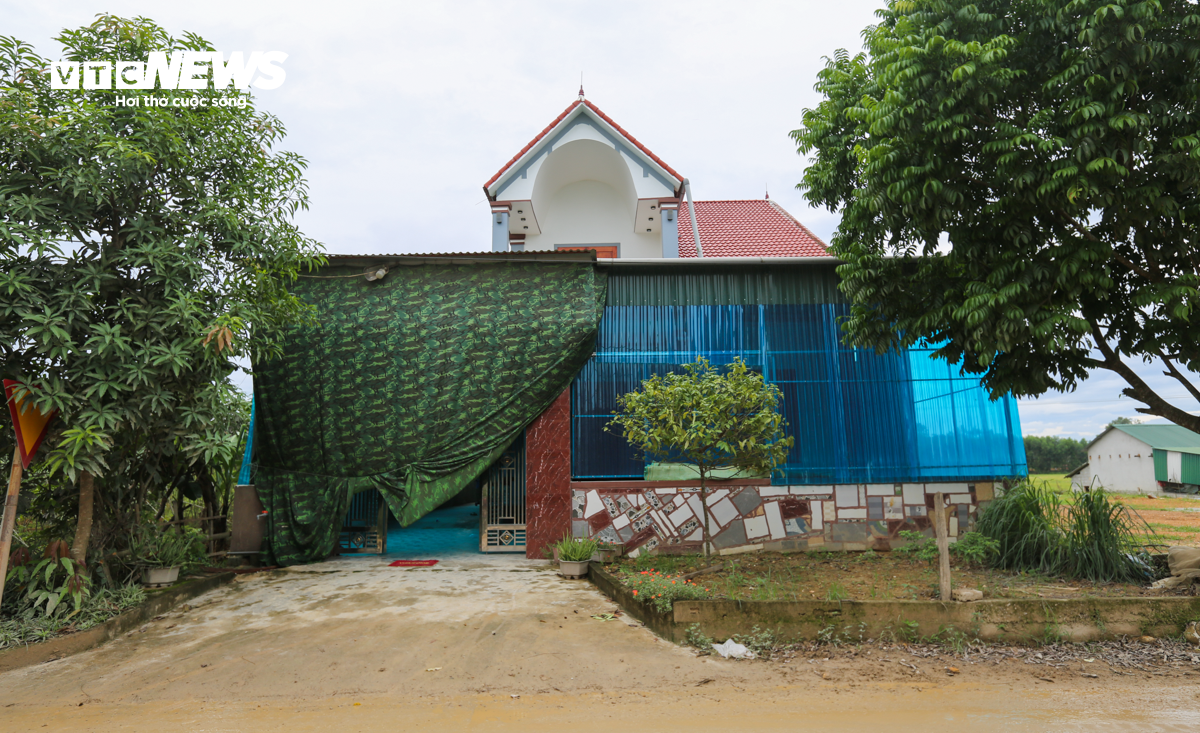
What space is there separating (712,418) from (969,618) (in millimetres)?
2792

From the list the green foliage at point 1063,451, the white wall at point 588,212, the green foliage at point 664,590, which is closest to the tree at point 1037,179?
the green foliage at point 664,590

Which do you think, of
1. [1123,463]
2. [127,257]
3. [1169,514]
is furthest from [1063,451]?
[127,257]

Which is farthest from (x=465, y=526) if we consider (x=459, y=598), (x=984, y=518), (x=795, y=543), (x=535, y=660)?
(x=984, y=518)

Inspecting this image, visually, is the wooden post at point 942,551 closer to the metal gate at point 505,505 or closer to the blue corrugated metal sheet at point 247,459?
the metal gate at point 505,505

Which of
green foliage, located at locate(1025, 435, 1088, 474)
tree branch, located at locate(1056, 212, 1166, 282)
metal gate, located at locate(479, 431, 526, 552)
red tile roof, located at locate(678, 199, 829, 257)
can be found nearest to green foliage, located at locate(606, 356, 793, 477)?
metal gate, located at locate(479, 431, 526, 552)

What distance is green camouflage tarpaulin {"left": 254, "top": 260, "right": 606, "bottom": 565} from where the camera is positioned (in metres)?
8.12

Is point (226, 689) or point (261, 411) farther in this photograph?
point (261, 411)

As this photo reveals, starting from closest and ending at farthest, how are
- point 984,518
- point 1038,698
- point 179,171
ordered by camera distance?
point 1038,698
point 179,171
point 984,518

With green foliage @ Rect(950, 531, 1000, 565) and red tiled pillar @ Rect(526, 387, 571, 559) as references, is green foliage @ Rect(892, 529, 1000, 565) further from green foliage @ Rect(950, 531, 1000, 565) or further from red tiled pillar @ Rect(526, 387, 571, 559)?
red tiled pillar @ Rect(526, 387, 571, 559)

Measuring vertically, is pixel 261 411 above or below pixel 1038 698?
above

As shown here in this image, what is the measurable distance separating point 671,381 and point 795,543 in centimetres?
292

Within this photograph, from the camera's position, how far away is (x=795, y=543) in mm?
7922

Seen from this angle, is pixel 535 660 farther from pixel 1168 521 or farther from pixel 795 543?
pixel 1168 521

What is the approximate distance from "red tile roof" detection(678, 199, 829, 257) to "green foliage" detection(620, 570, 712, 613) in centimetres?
665
